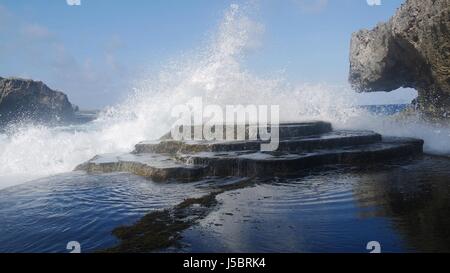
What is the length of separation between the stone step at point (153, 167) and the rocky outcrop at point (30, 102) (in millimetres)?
61881

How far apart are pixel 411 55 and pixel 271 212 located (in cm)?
1429

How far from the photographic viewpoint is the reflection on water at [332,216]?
3207 mm

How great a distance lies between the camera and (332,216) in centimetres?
402

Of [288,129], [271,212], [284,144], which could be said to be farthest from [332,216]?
[288,129]

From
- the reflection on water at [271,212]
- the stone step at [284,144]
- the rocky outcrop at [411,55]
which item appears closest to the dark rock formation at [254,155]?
the stone step at [284,144]

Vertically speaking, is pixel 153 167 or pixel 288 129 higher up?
pixel 288 129

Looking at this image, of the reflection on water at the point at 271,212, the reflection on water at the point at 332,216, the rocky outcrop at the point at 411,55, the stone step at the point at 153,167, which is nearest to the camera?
the reflection on water at the point at 332,216

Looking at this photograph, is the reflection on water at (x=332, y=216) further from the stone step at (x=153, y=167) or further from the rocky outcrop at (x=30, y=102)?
the rocky outcrop at (x=30, y=102)

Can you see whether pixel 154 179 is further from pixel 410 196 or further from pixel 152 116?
pixel 152 116

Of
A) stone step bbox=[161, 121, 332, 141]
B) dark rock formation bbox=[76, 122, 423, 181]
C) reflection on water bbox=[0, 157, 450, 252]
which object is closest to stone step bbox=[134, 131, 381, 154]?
dark rock formation bbox=[76, 122, 423, 181]

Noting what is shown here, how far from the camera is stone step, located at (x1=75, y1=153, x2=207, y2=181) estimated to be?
6.80 m

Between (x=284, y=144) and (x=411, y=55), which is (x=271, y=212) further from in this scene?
(x=411, y=55)

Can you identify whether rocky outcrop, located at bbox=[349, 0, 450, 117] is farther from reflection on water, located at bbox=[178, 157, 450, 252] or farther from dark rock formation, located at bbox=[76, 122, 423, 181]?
reflection on water, located at bbox=[178, 157, 450, 252]

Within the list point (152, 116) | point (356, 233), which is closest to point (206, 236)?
point (356, 233)
